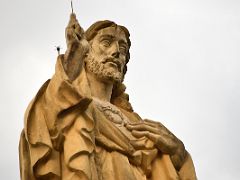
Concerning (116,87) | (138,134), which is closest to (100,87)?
(116,87)

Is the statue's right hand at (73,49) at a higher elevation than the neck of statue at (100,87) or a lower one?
higher

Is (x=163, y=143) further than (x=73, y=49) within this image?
Yes

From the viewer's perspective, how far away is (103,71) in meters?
9.94

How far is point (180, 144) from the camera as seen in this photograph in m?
9.66

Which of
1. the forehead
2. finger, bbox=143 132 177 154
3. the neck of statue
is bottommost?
finger, bbox=143 132 177 154

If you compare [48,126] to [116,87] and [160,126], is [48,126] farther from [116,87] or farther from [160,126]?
[116,87]

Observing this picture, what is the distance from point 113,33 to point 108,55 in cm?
Result: 38

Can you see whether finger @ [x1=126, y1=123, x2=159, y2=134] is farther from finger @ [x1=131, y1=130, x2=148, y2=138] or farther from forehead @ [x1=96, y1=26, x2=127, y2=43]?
forehead @ [x1=96, y1=26, x2=127, y2=43]

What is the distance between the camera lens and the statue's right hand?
870 centimetres

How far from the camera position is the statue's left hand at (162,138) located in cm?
938

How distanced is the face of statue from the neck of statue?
0.25 feet

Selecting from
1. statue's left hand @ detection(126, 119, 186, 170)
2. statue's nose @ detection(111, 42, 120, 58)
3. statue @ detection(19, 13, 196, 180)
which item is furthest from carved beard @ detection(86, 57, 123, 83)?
statue's left hand @ detection(126, 119, 186, 170)

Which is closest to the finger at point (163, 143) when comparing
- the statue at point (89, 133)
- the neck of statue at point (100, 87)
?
the statue at point (89, 133)

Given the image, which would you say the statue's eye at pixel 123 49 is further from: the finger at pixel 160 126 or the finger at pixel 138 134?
the finger at pixel 138 134
